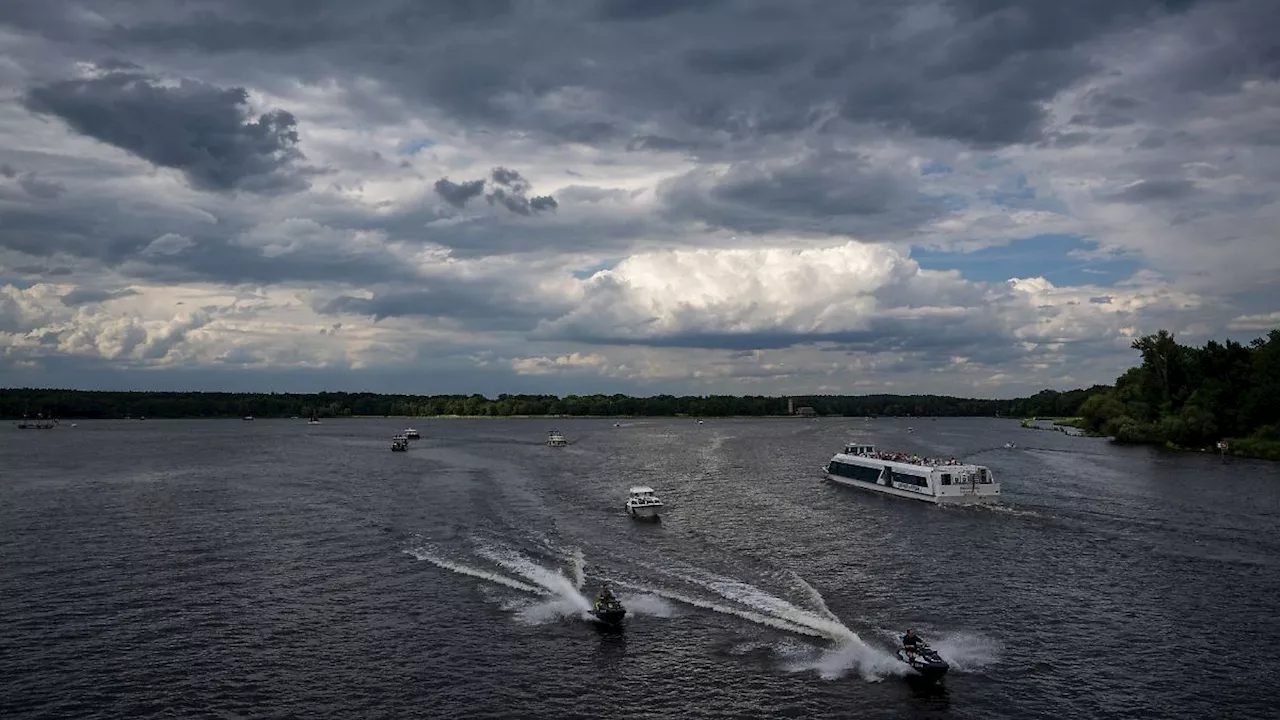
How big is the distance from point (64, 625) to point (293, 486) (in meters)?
86.8

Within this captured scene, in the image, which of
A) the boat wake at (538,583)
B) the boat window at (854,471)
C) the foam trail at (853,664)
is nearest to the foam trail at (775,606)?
the foam trail at (853,664)

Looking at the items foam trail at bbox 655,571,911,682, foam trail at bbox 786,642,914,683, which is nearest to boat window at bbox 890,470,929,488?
foam trail at bbox 655,571,911,682

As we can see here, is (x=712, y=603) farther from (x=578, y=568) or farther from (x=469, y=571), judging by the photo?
(x=469, y=571)

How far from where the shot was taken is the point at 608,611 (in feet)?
221

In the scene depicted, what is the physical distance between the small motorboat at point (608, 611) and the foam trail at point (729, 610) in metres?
7.43

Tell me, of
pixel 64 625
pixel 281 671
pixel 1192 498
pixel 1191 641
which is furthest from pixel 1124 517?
pixel 64 625

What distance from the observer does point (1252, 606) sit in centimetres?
7138

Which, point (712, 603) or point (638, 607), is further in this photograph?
point (712, 603)

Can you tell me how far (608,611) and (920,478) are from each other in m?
82.1

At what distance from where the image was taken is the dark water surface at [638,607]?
5444 cm

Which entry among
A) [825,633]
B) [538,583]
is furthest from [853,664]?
[538,583]

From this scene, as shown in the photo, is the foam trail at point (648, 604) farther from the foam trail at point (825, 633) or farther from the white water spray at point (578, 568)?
the white water spray at point (578, 568)

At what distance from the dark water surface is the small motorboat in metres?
1.55

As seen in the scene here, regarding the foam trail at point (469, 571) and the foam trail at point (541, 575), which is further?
the foam trail at point (469, 571)
